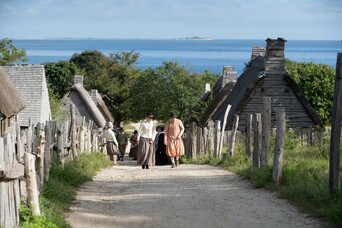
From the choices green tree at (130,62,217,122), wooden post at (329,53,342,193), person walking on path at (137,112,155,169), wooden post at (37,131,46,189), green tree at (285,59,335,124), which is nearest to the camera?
wooden post at (329,53,342,193)

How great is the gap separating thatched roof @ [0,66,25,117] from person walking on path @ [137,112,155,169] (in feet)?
29.8

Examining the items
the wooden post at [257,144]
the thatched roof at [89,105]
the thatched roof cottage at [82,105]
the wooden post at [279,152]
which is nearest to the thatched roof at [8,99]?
the wooden post at [257,144]

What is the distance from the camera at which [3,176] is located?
30.5ft

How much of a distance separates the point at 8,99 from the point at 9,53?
2511 cm

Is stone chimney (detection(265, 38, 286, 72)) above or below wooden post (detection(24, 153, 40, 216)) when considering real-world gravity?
above

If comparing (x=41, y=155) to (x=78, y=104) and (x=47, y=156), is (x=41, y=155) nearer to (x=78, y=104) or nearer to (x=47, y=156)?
(x=47, y=156)

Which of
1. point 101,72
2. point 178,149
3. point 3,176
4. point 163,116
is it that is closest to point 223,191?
point 3,176

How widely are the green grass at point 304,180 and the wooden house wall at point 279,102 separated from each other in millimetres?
13079

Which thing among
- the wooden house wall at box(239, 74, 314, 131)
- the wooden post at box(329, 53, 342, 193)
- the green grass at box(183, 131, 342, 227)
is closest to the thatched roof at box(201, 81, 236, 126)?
the wooden house wall at box(239, 74, 314, 131)

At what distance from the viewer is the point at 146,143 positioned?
2297cm

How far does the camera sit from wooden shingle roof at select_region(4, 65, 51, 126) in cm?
4244

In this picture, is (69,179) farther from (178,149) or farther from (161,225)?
(178,149)

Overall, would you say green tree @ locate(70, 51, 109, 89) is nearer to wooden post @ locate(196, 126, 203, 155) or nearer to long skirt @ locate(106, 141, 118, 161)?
wooden post @ locate(196, 126, 203, 155)

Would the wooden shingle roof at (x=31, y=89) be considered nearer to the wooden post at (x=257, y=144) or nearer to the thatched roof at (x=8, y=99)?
the thatched roof at (x=8, y=99)
